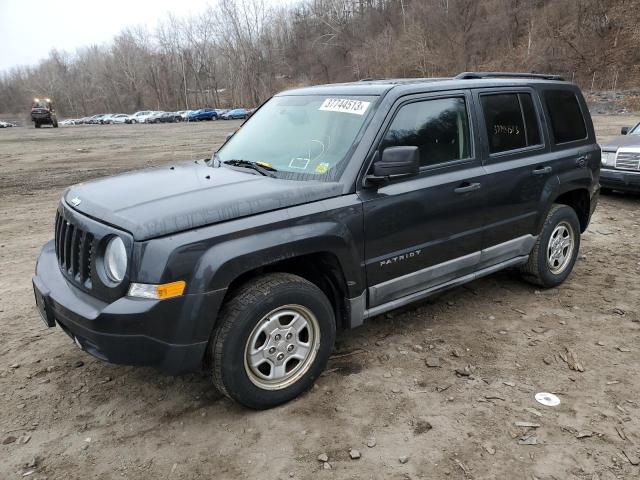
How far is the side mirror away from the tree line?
4250cm

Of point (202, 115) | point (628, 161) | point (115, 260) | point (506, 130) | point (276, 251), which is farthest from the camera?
point (202, 115)

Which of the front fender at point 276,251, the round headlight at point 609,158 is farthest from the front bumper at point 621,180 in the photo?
the front fender at point 276,251

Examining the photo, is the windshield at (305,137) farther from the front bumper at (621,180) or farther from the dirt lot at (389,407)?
the front bumper at (621,180)

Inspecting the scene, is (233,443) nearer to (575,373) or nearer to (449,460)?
(449,460)

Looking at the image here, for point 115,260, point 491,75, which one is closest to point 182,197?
point 115,260

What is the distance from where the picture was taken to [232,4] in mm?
75812

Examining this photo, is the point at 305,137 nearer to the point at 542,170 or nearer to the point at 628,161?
the point at 542,170

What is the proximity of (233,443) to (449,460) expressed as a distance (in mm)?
1204

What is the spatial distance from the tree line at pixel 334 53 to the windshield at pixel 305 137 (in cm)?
4216

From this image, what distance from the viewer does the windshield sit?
3.44 metres

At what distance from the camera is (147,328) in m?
2.66

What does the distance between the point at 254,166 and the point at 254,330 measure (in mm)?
1274

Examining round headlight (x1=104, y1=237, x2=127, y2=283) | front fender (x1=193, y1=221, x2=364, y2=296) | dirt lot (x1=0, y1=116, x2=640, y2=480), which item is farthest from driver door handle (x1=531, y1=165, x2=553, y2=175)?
round headlight (x1=104, y1=237, x2=127, y2=283)

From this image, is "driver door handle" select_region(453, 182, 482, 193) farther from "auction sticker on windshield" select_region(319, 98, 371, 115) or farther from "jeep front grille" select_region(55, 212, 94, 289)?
"jeep front grille" select_region(55, 212, 94, 289)
